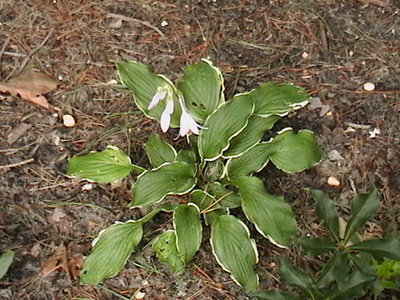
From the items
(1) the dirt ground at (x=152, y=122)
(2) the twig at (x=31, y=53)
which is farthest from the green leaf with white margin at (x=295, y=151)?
(2) the twig at (x=31, y=53)

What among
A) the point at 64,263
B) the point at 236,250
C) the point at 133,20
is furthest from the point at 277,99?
the point at 64,263

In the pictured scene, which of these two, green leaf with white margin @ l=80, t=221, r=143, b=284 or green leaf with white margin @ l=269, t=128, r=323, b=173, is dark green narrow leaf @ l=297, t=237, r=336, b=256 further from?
green leaf with white margin @ l=80, t=221, r=143, b=284

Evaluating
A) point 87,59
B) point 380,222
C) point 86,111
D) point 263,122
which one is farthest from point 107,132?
point 380,222

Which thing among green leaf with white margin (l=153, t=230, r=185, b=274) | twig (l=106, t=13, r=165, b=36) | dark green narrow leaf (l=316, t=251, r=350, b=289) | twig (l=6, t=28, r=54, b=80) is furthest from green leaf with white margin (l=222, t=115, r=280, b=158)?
twig (l=6, t=28, r=54, b=80)

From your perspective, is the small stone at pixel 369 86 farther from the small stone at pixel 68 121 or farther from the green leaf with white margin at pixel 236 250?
the small stone at pixel 68 121

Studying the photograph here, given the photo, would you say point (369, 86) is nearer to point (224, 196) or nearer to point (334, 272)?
point (224, 196)
